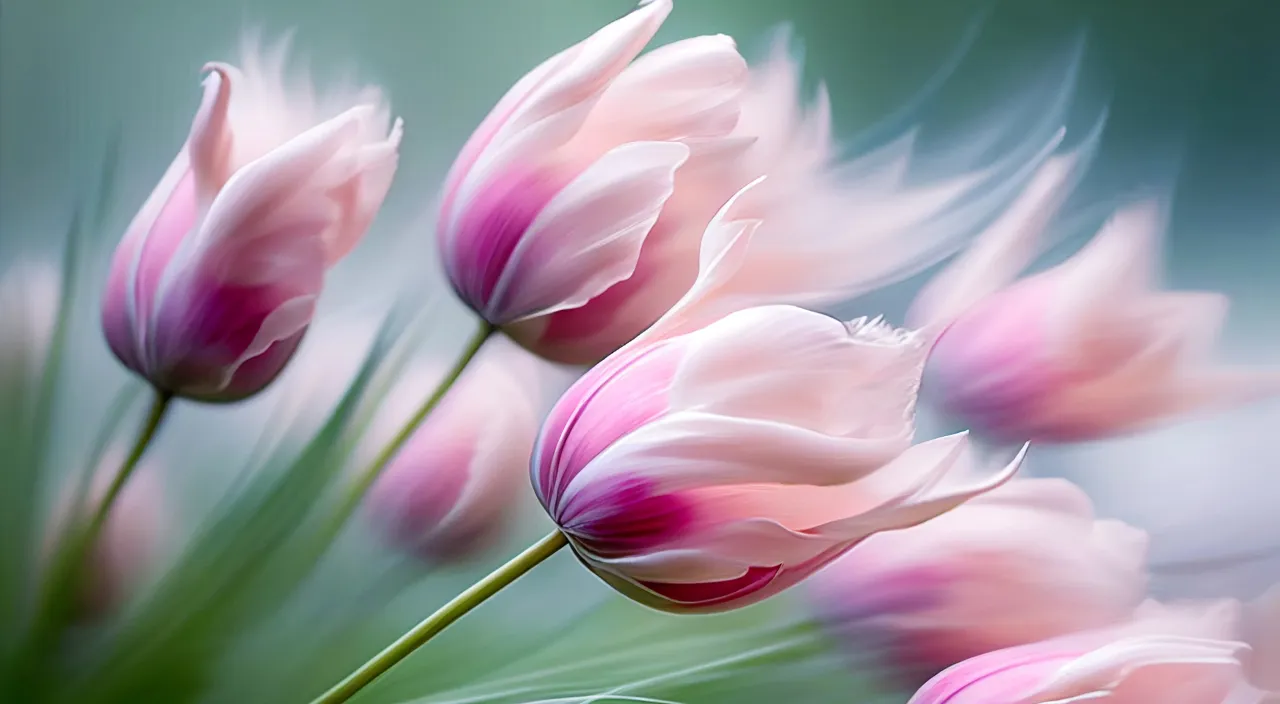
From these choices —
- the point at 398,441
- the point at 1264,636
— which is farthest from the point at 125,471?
the point at 1264,636

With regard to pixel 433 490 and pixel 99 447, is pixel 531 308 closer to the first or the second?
pixel 433 490

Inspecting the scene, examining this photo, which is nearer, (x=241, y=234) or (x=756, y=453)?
(x=756, y=453)

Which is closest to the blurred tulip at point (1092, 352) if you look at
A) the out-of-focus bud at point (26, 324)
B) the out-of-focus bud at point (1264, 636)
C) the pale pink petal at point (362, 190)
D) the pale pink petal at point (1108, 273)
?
the pale pink petal at point (1108, 273)

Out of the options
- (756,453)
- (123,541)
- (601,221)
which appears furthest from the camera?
(123,541)

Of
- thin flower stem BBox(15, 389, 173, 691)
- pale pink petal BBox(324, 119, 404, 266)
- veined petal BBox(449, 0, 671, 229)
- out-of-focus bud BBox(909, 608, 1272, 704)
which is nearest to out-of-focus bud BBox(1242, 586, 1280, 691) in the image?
out-of-focus bud BBox(909, 608, 1272, 704)

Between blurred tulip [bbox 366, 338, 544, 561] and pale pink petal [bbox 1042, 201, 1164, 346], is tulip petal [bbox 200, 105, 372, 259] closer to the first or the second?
blurred tulip [bbox 366, 338, 544, 561]

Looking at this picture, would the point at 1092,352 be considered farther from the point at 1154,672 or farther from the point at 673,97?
the point at 673,97

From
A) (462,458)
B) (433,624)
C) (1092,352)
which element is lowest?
(433,624)
